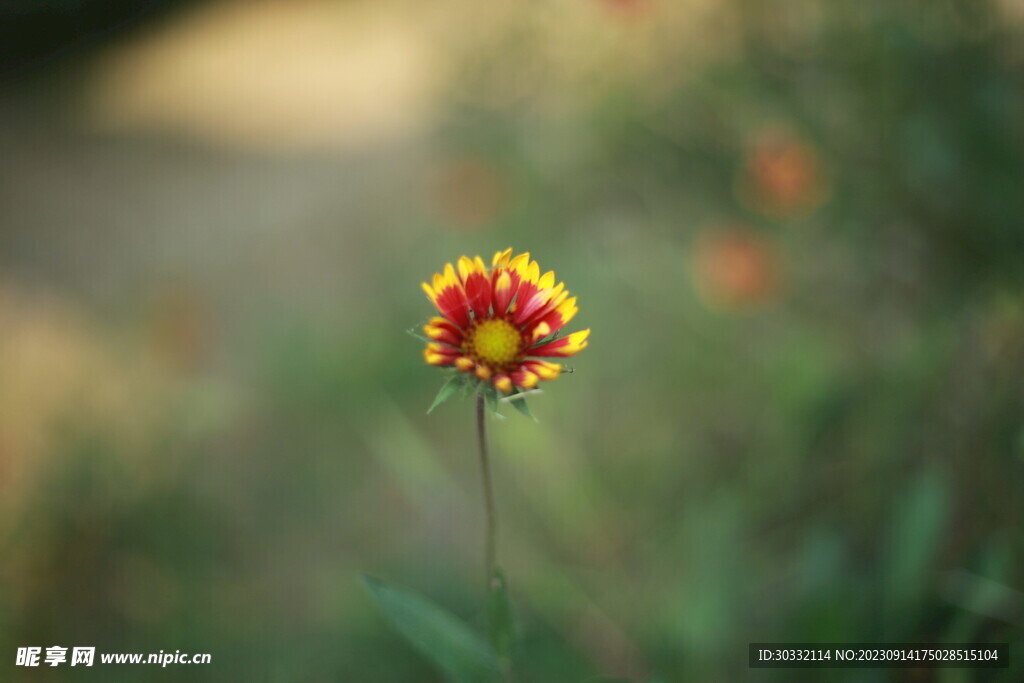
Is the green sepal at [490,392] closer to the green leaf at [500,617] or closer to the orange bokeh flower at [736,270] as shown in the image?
the green leaf at [500,617]

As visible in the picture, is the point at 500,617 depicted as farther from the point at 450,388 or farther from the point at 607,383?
the point at 607,383

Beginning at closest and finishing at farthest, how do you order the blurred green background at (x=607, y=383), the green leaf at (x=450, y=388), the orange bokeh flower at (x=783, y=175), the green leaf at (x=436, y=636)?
the green leaf at (x=450, y=388), the green leaf at (x=436, y=636), the blurred green background at (x=607, y=383), the orange bokeh flower at (x=783, y=175)

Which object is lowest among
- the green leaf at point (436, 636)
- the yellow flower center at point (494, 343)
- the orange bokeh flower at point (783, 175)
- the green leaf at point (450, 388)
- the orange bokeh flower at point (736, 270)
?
the green leaf at point (436, 636)

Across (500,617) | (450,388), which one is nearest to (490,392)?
(450,388)

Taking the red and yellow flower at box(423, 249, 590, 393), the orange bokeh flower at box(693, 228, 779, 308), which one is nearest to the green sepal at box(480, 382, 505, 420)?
the red and yellow flower at box(423, 249, 590, 393)

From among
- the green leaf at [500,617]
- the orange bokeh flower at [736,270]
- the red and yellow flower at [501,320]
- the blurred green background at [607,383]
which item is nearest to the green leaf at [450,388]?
the red and yellow flower at [501,320]
